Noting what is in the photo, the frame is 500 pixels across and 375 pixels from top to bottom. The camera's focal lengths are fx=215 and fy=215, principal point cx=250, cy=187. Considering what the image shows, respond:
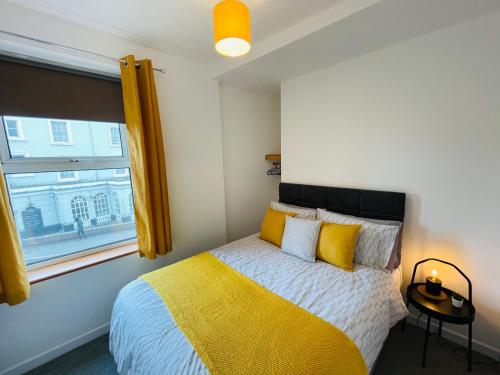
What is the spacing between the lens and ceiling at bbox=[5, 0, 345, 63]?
1417 millimetres

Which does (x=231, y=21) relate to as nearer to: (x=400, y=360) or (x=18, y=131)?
(x=18, y=131)

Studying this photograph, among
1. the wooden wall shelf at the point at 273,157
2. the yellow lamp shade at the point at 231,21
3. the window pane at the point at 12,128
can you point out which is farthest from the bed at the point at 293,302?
the yellow lamp shade at the point at 231,21

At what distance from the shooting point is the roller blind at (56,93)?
1441 mm

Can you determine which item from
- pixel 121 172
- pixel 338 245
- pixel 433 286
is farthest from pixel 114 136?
pixel 433 286

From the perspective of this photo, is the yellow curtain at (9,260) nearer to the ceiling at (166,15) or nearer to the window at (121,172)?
the window at (121,172)

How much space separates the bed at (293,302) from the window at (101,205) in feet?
2.69

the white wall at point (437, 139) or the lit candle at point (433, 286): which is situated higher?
the white wall at point (437, 139)

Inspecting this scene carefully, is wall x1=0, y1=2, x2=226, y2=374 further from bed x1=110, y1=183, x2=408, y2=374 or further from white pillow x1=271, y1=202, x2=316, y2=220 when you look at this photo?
white pillow x1=271, y1=202, x2=316, y2=220

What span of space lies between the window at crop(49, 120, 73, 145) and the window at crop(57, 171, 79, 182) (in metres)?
0.24

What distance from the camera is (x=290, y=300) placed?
4.33ft

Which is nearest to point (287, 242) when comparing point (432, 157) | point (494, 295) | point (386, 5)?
point (432, 157)

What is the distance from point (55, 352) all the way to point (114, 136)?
177cm

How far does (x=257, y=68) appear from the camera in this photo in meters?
2.16

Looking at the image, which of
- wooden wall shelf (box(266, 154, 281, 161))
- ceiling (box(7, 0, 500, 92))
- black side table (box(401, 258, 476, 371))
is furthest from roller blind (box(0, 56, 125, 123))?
black side table (box(401, 258, 476, 371))
